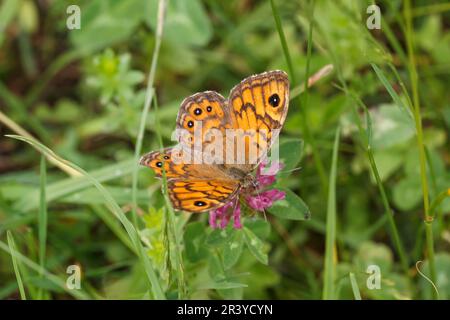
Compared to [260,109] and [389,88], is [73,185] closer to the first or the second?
[260,109]

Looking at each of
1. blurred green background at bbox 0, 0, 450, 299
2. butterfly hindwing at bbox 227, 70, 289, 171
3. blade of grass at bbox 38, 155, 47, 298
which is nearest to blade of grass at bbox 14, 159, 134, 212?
blurred green background at bbox 0, 0, 450, 299

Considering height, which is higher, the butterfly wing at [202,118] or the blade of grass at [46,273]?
the butterfly wing at [202,118]

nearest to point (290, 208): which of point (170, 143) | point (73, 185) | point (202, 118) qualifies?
point (202, 118)

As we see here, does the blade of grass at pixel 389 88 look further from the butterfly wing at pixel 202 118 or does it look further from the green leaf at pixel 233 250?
the green leaf at pixel 233 250

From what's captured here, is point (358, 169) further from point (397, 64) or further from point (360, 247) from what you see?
point (397, 64)

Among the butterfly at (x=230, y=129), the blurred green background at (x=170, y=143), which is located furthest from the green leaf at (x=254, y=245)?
the butterfly at (x=230, y=129)

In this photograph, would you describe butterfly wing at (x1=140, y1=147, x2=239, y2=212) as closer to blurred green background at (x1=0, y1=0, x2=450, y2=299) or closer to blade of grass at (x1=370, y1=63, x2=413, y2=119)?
blurred green background at (x1=0, y1=0, x2=450, y2=299)
